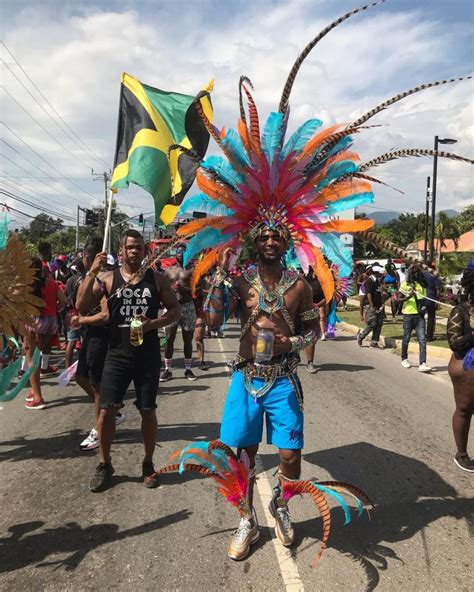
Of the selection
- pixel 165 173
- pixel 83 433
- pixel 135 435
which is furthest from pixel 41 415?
pixel 165 173

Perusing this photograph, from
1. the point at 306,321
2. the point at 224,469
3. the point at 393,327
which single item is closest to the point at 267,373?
the point at 306,321

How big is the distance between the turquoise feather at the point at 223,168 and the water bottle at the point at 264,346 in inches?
40.9

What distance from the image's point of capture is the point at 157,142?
454cm

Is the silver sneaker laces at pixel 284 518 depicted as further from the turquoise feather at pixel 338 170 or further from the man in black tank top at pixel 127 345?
the turquoise feather at pixel 338 170

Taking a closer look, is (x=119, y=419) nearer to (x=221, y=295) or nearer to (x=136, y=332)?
(x=136, y=332)

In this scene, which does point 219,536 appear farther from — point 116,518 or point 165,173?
point 165,173

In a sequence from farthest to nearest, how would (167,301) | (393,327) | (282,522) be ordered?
(393,327) < (167,301) < (282,522)

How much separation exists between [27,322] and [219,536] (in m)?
1.79

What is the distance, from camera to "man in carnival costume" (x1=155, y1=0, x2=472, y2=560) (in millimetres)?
2963

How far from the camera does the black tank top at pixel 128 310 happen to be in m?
3.65

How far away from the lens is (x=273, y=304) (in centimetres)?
305

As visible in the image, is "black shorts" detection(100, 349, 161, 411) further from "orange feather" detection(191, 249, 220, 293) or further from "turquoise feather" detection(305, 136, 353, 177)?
"turquoise feather" detection(305, 136, 353, 177)

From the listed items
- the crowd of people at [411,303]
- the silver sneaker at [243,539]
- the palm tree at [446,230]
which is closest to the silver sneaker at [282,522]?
the silver sneaker at [243,539]

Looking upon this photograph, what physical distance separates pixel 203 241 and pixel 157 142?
5.99 ft
